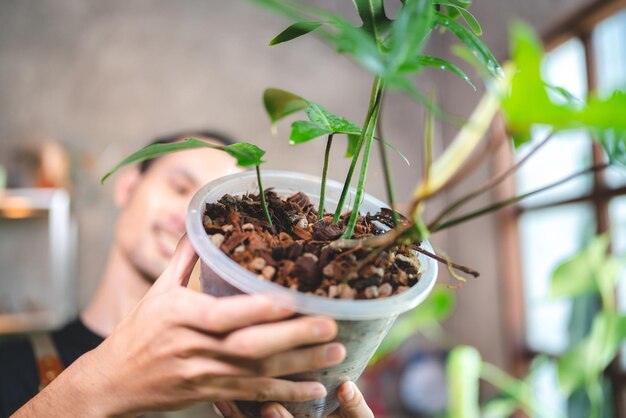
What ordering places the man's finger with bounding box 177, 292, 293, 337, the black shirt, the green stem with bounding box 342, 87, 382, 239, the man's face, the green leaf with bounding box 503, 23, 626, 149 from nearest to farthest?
the green leaf with bounding box 503, 23, 626, 149 < the man's finger with bounding box 177, 292, 293, 337 < the green stem with bounding box 342, 87, 382, 239 < the black shirt < the man's face

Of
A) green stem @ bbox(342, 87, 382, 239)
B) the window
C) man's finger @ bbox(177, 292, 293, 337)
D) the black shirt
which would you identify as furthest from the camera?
the window

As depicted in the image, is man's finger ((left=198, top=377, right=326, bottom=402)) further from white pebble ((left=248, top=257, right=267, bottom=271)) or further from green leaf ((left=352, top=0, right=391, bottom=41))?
green leaf ((left=352, top=0, right=391, bottom=41))

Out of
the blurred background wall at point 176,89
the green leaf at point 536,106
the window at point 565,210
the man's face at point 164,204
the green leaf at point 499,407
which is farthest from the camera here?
the blurred background wall at point 176,89

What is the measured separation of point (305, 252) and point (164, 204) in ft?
3.72

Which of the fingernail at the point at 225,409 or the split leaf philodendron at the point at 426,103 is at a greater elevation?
the split leaf philodendron at the point at 426,103

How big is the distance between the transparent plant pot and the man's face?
93cm

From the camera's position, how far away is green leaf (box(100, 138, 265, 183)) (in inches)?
13.0

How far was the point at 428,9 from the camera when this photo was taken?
1.00 feet

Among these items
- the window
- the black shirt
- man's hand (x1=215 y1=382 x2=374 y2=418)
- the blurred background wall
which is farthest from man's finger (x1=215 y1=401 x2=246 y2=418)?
the blurred background wall

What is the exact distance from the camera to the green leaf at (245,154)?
13.6 inches

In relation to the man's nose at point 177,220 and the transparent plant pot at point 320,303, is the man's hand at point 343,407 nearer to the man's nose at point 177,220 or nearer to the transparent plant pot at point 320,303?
the transparent plant pot at point 320,303

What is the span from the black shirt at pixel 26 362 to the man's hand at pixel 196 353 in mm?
727

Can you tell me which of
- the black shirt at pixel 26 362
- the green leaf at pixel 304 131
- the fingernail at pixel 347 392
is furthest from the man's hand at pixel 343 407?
the black shirt at pixel 26 362

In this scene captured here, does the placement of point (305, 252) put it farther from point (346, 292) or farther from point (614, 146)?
point (614, 146)
